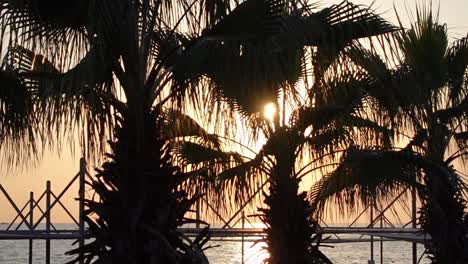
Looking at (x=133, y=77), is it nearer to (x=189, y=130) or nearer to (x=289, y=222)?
(x=189, y=130)

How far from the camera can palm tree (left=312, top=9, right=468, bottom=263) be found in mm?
10547

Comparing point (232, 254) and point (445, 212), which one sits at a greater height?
point (445, 212)

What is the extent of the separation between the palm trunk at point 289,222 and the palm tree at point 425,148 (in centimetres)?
51

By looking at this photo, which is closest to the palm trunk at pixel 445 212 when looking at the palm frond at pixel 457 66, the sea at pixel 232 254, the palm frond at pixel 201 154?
the palm frond at pixel 457 66

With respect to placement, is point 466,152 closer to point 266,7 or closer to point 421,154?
point 421,154

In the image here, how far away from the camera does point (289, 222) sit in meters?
11.3

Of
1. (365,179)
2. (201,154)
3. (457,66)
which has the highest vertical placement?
(457,66)

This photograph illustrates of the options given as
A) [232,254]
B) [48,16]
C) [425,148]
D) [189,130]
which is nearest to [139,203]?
[48,16]

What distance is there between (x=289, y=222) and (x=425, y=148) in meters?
2.14

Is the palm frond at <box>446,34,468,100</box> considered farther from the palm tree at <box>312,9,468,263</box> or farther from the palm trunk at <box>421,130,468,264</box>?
the palm trunk at <box>421,130,468,264</box>

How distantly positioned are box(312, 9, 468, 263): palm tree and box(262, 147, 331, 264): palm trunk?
511mm

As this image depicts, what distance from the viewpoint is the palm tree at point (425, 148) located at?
415 inches

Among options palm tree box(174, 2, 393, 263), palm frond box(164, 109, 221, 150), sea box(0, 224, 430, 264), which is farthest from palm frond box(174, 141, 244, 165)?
sea box(0, 224, 430, 264)

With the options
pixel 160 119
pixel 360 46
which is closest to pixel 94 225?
pixel 160 119
